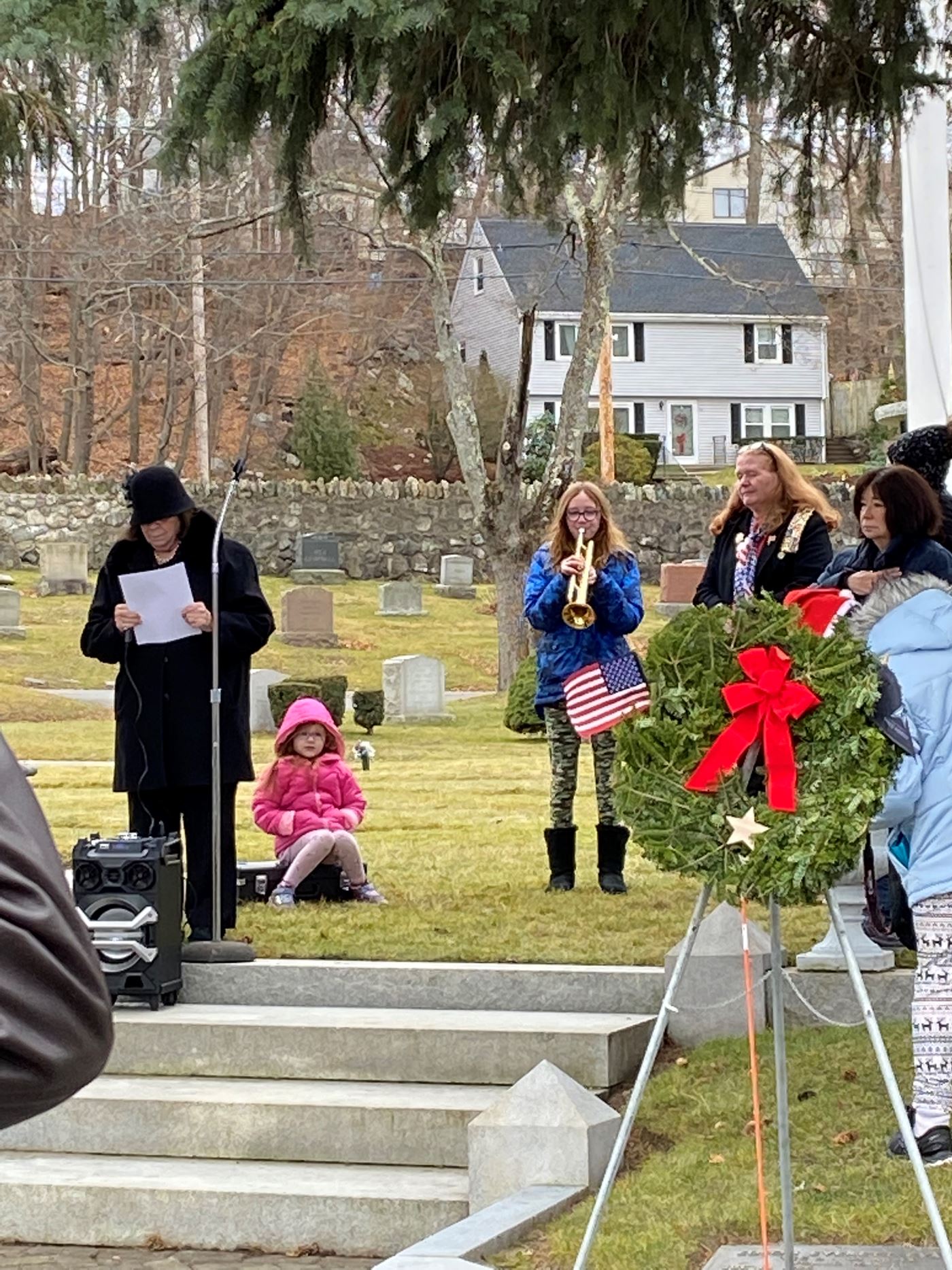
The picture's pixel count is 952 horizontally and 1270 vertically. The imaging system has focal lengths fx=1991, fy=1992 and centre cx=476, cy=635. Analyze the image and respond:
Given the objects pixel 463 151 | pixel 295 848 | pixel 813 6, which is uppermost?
pixel 813 6

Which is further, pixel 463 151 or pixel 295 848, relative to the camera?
pixel 295 848

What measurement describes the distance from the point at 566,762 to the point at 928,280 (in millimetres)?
2791

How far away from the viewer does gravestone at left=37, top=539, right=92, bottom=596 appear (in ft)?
109

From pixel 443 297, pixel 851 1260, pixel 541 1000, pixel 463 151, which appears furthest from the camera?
pixel 443 297

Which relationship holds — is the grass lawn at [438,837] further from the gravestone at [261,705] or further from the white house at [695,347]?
the white house at [695,347]

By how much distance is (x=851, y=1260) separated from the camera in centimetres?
508

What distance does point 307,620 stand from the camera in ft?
99.5

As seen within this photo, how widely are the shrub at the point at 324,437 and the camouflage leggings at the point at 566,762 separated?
3531 cm

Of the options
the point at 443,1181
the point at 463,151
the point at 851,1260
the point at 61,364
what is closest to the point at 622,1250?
the point at 851,1260

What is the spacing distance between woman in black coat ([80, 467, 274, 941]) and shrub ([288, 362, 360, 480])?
1408 inches

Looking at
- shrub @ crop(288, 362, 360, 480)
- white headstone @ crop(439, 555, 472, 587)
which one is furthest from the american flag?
shrub @ crop(288, 362, 360, 480)

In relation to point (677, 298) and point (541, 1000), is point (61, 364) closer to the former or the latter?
point (677, 298)

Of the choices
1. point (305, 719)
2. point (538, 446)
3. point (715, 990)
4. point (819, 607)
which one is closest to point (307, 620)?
point (538, 446)

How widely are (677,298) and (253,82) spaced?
5427cm
